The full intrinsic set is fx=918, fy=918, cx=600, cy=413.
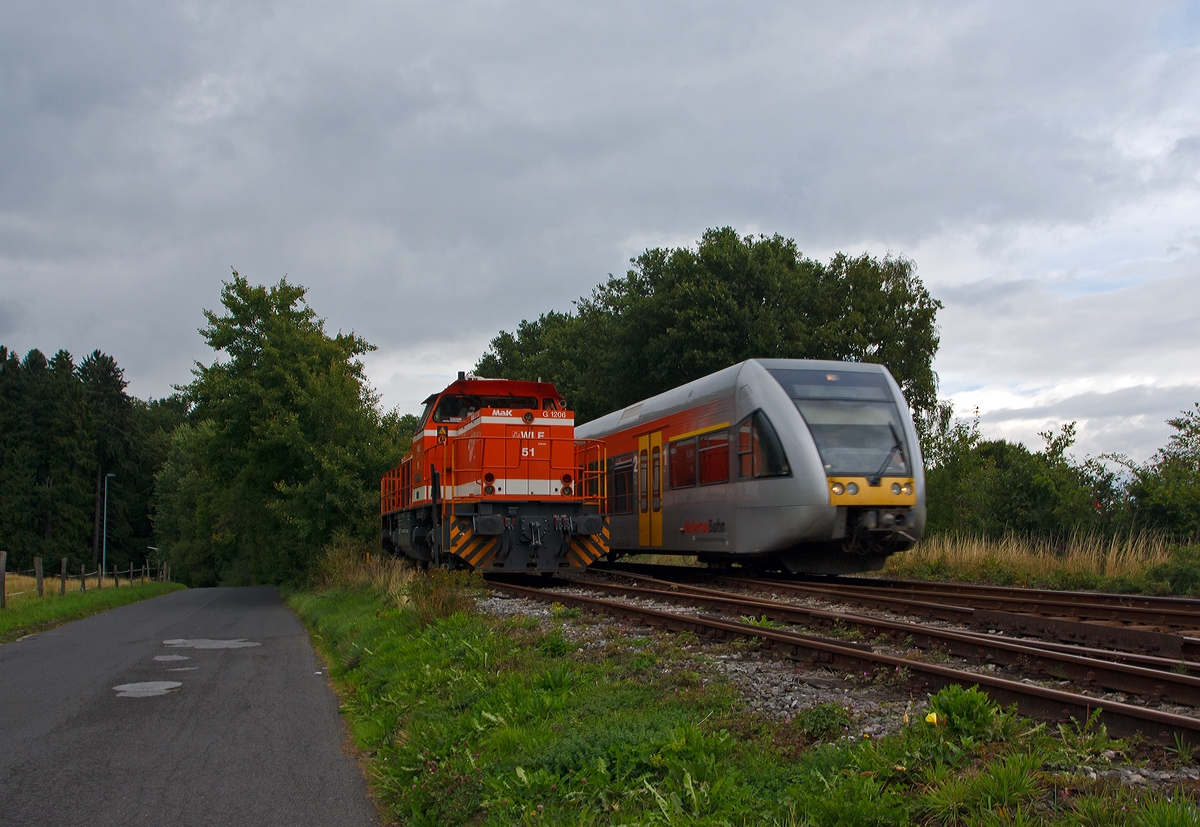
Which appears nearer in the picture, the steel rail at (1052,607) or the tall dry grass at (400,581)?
the steel rail at (1052,607)

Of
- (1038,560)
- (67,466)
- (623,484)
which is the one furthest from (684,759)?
(67,466)

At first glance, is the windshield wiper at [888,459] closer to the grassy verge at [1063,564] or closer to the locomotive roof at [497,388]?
the grassy verge at [1063,564]

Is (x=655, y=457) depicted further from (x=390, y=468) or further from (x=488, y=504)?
(x=390, y=468)

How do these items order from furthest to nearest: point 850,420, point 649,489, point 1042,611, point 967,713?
point 649,489
point 850,420
point 1042,611
point 967,713

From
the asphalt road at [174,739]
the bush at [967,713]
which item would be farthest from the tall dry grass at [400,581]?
the bush at [967,713]

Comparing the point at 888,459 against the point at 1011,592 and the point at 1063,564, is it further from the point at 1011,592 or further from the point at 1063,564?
the point at 1063,564

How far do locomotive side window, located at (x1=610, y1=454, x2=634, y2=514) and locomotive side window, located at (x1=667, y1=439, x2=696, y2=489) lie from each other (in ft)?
7.34

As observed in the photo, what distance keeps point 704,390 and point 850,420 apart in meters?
3.02

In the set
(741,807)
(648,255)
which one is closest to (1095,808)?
(741,807)

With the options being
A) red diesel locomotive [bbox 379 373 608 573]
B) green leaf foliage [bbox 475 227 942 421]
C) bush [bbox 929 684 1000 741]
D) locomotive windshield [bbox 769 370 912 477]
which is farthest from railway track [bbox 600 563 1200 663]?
green leaf foliage [bbox 475 227 942 421]

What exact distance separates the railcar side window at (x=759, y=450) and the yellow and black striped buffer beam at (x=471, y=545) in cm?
428

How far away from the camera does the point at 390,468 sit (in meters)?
23.5

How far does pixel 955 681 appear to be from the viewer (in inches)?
233

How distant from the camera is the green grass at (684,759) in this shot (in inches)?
145
